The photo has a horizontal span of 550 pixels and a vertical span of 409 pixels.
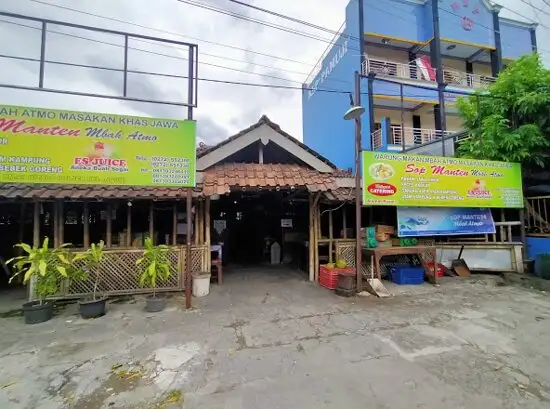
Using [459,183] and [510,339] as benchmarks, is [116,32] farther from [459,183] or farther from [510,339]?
[459,183]

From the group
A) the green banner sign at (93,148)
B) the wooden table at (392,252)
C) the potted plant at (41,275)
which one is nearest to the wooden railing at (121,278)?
the potted plant at (41,275)

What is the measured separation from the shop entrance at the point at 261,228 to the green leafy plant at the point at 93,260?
13.6 feet

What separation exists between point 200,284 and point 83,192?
3.41 metres

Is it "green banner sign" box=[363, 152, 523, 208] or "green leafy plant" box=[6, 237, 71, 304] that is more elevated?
"green banner sign" box=[363, 152, 523, 208]

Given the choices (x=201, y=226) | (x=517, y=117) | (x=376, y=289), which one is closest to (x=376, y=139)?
(x=517, y=117)

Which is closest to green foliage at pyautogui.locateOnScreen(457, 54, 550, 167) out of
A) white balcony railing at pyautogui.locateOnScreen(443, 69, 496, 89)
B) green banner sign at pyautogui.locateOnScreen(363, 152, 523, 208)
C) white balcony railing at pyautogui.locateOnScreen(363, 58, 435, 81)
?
green banner sign at pyautogui.locateOnScreen(363, 152, 523, 208)

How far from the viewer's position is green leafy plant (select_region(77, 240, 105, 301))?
18.8 feet

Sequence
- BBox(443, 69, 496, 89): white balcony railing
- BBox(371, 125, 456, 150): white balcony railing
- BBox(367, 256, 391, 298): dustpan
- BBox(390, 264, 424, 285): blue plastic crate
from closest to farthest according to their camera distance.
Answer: BBox(367, 256, 391, 298): dustpan → BBox(390, 264, 424, 285): blue plastic crate → BBox(371, 125, 456, 150): white balcony railing → BBox(443, 69, 496, 89): white balcony railing

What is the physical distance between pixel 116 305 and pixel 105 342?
195 cm

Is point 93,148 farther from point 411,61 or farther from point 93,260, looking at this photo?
point 411,61

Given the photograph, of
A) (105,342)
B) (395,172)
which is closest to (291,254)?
(395,172)

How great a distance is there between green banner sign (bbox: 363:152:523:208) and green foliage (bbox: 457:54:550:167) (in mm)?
649

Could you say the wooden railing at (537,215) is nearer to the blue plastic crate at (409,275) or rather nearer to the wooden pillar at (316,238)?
the blue plastic crate at (409,275)

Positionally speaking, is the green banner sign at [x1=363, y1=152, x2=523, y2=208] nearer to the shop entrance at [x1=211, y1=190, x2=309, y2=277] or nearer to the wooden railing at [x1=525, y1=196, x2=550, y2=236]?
the wooden railing at [x1=525, y1=196, x2=550, y2=236]
